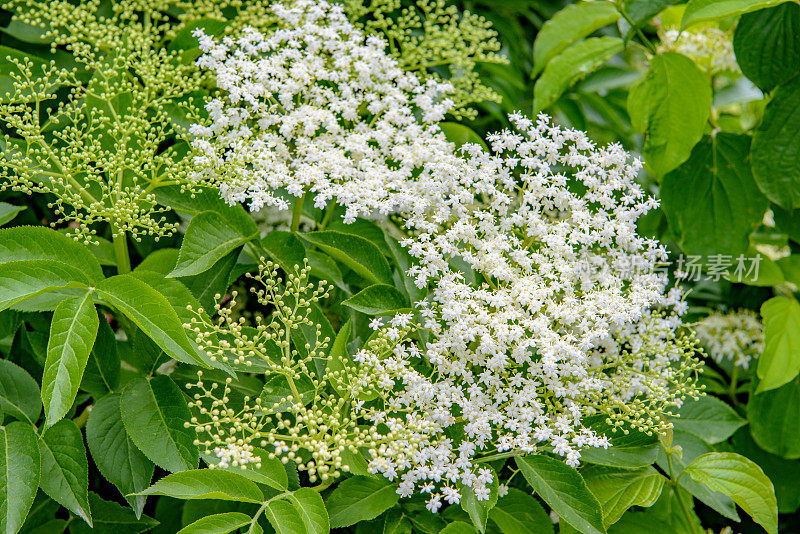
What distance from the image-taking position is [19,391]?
115 centimetres

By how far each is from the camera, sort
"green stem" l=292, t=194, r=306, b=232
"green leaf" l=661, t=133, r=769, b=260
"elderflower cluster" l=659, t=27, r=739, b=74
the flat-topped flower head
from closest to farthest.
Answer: the flat-topped flower head < "green stem" l=292, t=194, r=306, b=232 < "green leaf" l=661, t=133, r=769, b=260 < "elderflower cluster" l=659, t=27, r=739, b=74

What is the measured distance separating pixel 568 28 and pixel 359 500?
1.34 meters

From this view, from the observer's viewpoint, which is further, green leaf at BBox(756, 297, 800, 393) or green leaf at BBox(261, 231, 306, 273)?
green leaf at BBox(756, 297, 800, 393)

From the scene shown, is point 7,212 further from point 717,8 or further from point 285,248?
point 717,8

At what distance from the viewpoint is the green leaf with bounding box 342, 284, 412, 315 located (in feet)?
3.78

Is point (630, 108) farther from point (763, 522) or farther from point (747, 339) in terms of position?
point (763, 522)

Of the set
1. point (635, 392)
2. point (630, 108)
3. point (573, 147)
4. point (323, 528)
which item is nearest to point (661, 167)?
point (630, 108)

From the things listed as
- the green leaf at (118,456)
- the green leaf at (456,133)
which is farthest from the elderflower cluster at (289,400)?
the green leaf at (456,133)

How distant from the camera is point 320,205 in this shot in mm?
1233

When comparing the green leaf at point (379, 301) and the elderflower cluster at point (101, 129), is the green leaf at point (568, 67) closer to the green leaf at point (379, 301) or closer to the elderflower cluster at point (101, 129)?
the green leaf at point (379, 301)

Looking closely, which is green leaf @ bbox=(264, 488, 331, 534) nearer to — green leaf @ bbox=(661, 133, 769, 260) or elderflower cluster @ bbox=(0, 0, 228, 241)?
elderflower cluster @ bbox=(0, 0, 228, 241)

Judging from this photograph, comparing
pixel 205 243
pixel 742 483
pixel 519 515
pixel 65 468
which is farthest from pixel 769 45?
pixel 65 468

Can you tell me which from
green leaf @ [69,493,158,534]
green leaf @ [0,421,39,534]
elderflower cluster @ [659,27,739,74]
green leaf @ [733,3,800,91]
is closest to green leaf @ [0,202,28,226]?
green leaf @ [0,421,39,534]

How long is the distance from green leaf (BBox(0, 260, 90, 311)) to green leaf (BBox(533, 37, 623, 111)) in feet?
3.72
